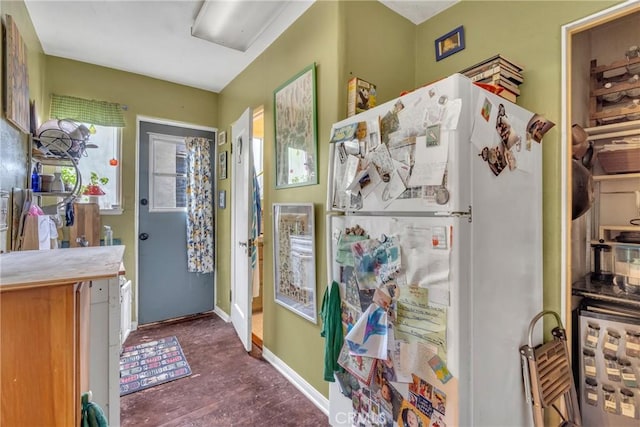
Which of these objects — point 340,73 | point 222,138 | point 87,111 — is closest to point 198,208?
point 222,138

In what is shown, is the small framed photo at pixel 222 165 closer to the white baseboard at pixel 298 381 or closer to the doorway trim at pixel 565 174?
the white baseboard at pixel 298 381

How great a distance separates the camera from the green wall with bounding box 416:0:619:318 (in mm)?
1519

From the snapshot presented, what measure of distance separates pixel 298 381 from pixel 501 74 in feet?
7.49

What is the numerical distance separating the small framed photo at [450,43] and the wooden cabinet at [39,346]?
2216 mm

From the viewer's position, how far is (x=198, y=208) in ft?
11.3

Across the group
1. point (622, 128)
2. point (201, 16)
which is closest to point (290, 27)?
point (201, 16)

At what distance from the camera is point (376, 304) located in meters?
1.26

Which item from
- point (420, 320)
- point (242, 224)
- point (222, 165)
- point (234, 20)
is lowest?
point (420, 320)

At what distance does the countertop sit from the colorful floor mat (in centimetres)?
150

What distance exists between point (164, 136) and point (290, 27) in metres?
1.97

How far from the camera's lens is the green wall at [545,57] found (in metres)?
1.52

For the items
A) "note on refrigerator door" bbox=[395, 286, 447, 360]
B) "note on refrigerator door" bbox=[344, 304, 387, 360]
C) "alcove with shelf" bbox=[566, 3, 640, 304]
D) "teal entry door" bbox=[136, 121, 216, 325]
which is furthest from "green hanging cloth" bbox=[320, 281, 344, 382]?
"teal entry door" bbox=[136, 121, 216, 325]

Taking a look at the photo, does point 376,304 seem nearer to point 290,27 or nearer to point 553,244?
point 553,244

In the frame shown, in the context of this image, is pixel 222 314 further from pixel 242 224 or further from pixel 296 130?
pixel 296 130
